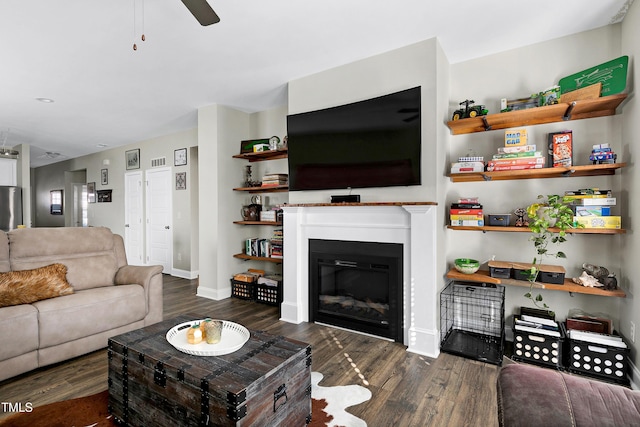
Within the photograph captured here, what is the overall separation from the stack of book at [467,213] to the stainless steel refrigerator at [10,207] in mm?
7615

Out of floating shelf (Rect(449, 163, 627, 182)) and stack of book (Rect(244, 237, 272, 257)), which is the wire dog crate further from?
stack of book (Rect(244, 237, 272, 257))

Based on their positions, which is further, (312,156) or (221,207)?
(221,207)

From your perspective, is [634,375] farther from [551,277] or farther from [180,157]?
[180,157]

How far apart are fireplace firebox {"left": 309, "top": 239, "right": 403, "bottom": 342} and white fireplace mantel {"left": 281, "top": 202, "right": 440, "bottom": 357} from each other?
7 cm

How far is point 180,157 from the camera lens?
224 inches

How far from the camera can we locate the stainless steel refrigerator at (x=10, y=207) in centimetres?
596

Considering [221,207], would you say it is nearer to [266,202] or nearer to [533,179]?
[266,202]

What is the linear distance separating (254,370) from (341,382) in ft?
3.11

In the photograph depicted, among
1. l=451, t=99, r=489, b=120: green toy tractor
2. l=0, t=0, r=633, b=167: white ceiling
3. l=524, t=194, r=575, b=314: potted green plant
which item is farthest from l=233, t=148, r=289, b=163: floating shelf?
l=524, t=194, r=575, b=314: potted green plant

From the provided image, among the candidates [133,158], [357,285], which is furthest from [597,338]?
[133,158]

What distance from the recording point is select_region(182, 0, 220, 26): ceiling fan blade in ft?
5.58

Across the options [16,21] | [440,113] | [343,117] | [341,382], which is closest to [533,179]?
[440,113]

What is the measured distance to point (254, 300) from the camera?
4180 millimetres

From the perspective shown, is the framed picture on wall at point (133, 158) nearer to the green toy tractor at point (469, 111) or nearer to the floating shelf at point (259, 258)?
the floating shelf at point (259, 258)
